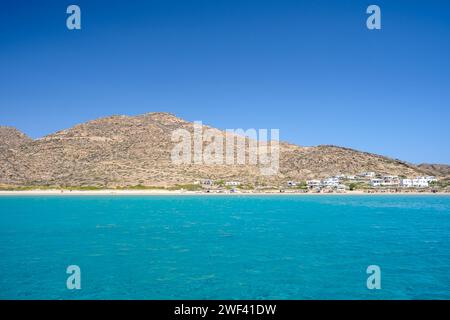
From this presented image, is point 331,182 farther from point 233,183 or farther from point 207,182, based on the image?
point 207,182

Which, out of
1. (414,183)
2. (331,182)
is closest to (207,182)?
(331,182)

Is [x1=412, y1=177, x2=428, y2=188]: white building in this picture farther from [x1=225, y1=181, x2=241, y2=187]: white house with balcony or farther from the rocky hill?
[x1=225, y1=181, x2=241, y2=187]: white house with balcony

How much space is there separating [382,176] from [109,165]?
120828 mm

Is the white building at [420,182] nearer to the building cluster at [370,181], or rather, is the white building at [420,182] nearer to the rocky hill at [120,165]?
the building cluster at [370,181]

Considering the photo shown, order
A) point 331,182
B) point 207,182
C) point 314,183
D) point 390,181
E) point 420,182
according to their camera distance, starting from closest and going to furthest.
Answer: point 207,182, point 314,183, point 331,182, point 390,181, point 420,182

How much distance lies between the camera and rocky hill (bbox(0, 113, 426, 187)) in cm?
15412

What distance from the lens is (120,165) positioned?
541ft

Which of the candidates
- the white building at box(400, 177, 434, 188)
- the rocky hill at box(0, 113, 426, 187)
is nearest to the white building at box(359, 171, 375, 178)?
the rocky hill at box(0, 113, 426, 187)

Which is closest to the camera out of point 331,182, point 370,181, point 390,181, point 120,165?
point 120,165

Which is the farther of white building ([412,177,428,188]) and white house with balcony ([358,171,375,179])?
white house with balcony ([358,171,375,179])

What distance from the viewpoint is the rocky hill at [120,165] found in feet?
506

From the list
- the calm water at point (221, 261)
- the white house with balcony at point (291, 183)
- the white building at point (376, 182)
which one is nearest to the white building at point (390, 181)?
the white building at point (376, 182)
